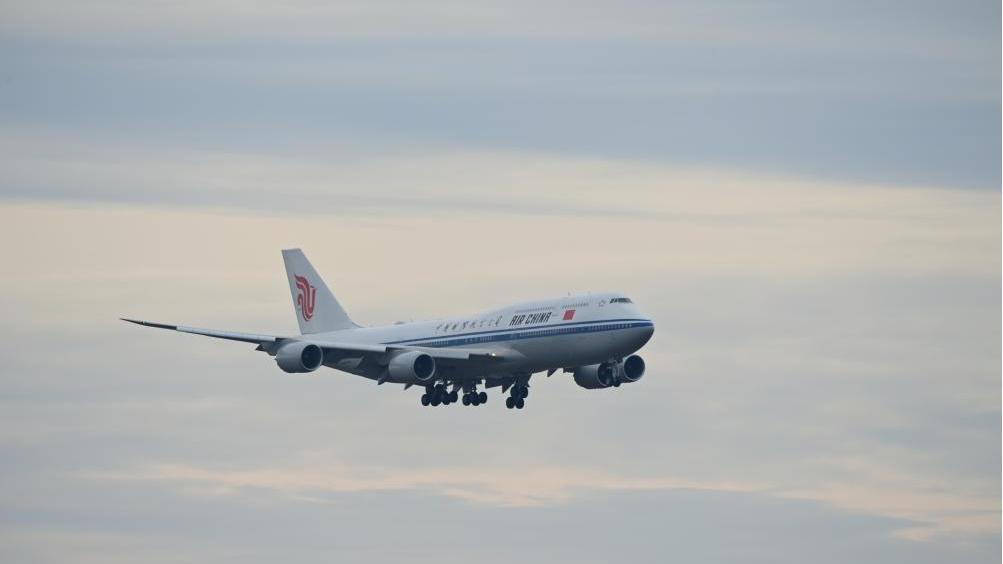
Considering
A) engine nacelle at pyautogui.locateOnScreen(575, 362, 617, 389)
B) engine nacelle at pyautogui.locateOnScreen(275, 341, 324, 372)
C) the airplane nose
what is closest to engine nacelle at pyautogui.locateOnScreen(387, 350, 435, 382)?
engine nacelle at pyautogui.locateOnScreen(275, 341, 324, 372)

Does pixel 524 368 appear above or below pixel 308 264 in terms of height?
below

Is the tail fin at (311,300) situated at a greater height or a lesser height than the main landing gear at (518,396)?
greater

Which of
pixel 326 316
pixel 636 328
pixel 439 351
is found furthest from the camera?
pixel 326 316

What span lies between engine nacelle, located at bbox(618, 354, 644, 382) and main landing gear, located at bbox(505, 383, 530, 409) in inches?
248

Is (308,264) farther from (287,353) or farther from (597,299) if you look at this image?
(597,299)

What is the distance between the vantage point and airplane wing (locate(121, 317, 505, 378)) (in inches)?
4400

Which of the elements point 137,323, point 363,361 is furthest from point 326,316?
point 137,323

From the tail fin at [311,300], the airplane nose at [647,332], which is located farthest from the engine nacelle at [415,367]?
the tail fin at [311,300]

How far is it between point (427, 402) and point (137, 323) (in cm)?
1817

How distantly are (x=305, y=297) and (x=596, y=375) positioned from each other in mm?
27238

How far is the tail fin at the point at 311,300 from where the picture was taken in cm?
13212

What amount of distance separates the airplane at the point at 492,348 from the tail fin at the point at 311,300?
804cm

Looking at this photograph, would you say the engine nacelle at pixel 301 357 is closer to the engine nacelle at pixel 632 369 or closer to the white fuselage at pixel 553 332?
the white fuselage at pixel 553 332

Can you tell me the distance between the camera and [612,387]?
115m
